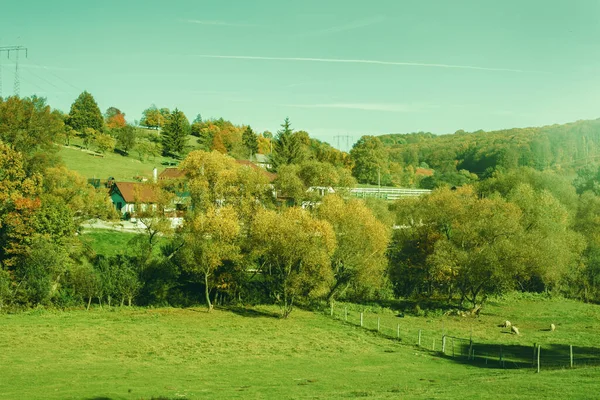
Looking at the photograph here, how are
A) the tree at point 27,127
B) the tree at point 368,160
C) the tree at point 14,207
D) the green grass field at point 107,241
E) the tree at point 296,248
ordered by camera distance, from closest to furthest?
the tree at point 296,248 < the tree at point 14,207 < the green grass field at point 107,241 < the tree at point 27,127 < the tree at point 368,160

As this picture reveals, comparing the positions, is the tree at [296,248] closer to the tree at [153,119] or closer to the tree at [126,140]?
→ the tree at [126,140]

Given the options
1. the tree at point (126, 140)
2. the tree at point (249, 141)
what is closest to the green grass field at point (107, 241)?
the tree at point (126, 140)

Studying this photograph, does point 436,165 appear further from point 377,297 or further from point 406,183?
point 377,297

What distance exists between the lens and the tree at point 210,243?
148 feet

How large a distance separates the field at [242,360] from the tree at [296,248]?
117 inches

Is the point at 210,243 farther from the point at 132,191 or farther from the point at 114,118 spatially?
the point at 114,118

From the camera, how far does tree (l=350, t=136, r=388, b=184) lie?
13138cm

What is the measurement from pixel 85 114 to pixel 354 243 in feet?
305

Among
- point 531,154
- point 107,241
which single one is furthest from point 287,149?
point 531,154

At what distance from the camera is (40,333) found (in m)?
34.7

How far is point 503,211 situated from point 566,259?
8.14 metres

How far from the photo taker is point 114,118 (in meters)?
160

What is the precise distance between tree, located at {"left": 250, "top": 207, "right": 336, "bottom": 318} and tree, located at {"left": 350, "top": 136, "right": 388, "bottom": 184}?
86467 mm

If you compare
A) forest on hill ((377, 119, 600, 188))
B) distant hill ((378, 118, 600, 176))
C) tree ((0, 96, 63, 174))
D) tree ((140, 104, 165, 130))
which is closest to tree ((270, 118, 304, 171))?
tree ((0, 96, 63, 174))
